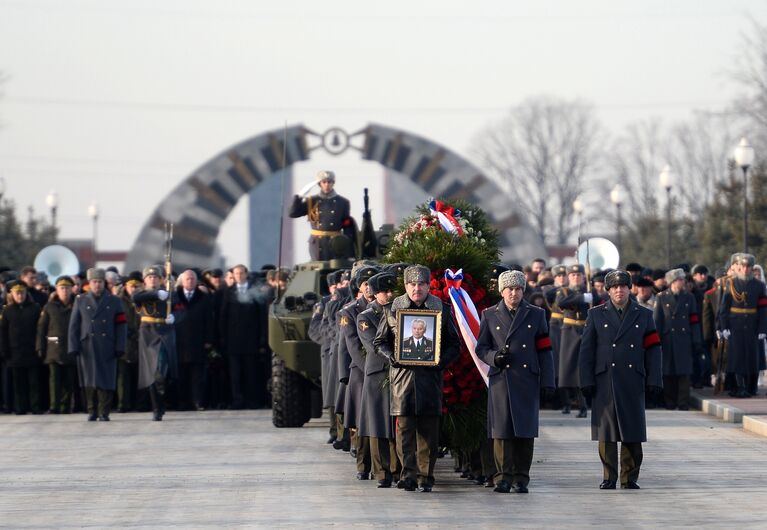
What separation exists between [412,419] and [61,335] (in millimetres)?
10595

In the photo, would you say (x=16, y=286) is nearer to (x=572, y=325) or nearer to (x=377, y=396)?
(x=572, y=325)

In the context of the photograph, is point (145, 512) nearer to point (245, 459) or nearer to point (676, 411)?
point (245, 459)

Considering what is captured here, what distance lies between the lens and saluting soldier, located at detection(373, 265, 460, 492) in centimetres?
1519

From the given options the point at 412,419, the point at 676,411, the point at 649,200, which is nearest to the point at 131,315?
the point at 676,411

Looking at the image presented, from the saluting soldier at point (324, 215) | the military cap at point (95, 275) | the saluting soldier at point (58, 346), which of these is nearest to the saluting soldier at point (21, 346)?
the saluting soldier at point (58, 346)

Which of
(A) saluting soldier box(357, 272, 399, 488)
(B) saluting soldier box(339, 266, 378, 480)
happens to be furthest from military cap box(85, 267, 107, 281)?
(A) saluting soldier box(357, 272, 399, 488)

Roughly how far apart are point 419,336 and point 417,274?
19.8 inches

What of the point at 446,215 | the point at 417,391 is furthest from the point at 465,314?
the point at 446,215

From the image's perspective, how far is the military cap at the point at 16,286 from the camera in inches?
997

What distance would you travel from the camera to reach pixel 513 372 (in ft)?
50.7

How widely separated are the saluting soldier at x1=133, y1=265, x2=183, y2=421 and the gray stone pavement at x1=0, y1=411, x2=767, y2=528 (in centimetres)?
168

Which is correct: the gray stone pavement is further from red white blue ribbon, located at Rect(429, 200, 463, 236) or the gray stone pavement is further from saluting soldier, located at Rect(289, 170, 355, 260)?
saluting soldier, located at Rect(289, 170, 355, 260)

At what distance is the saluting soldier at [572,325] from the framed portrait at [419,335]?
8.54 meters

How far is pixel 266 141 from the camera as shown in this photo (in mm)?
55812
